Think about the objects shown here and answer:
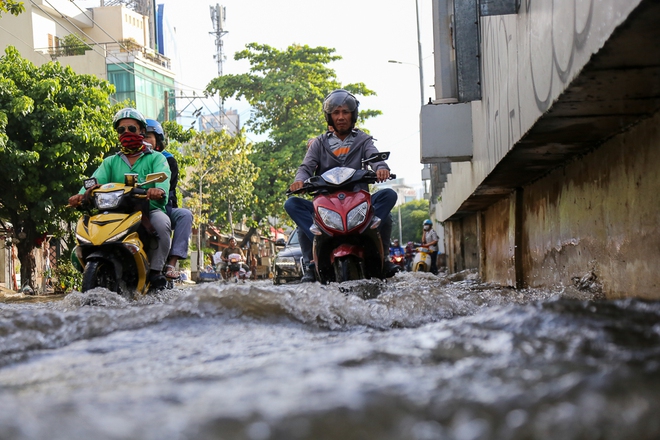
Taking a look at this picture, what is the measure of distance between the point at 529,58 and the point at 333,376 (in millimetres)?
3422

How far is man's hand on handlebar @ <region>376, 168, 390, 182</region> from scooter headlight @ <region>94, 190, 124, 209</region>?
1.96 m

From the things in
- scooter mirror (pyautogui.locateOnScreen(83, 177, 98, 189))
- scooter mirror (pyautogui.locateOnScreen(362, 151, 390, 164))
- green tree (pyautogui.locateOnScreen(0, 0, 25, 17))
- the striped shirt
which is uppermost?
green tree (pyautogui.locateOnScreen(0, 0, 25, 17))

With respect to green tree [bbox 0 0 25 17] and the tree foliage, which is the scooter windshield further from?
the tree foliage

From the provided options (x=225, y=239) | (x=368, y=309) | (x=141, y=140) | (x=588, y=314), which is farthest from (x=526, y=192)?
(x=225, y=239)

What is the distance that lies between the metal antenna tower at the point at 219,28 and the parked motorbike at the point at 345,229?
70.8 meters

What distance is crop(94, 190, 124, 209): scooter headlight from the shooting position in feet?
19.8

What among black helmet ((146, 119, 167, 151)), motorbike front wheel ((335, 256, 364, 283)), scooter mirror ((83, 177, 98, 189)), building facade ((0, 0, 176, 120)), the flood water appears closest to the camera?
the flood water

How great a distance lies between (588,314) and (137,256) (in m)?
4.03

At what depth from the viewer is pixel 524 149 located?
18.3ft

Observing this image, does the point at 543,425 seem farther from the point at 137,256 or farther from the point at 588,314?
the point at 137,256

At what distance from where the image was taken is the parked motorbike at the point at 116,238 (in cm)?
568

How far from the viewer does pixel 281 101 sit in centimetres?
4059

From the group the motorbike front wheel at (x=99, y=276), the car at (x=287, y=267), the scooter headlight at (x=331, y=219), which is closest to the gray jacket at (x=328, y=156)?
the scooter headlight at (x=331, y=219)

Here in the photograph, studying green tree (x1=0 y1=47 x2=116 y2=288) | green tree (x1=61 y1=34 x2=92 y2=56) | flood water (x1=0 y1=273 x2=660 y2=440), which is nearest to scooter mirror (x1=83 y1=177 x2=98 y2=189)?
flood water (x1=0 y1=273 x2=660 y2=440)
